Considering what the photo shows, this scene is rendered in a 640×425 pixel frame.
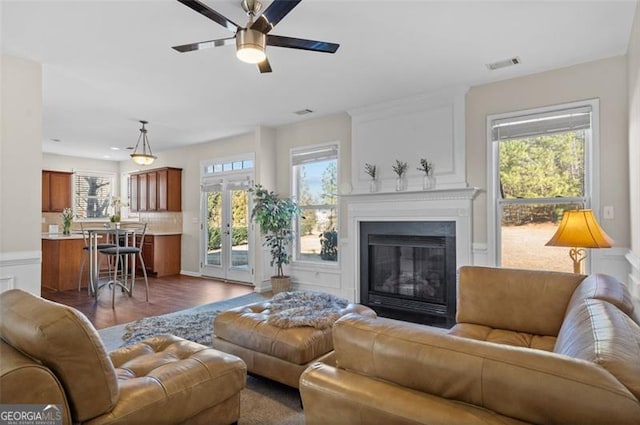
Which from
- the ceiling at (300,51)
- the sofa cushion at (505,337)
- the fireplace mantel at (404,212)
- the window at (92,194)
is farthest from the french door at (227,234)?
the sofa cushion at (505,337)

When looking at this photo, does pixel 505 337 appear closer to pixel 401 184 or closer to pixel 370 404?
pixel 370 404

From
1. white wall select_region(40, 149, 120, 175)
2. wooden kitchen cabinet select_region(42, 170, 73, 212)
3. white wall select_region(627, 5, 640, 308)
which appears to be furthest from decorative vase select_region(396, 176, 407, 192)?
white wall select_region(40, 149, 120, 175)

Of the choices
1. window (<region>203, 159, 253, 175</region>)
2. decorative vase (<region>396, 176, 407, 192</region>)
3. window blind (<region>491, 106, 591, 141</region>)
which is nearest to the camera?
window blind (<region>491, 106, 591, 141</region>)

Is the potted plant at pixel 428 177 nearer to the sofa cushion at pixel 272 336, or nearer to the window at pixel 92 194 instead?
the sofa cushion at pixel 272 336

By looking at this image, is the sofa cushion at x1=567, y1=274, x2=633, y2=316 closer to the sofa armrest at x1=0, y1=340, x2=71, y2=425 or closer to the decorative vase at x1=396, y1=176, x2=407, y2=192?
the sofa armrest at x1=0, y1=340, x2=71, y2=425

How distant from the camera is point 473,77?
3.86 meters

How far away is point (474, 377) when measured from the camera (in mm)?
1000

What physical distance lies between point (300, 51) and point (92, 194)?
26.1 feet

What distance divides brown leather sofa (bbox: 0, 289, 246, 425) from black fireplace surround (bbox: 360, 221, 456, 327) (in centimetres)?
308

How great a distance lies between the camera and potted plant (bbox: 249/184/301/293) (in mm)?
5418

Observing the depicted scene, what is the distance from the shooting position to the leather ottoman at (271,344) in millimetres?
2242

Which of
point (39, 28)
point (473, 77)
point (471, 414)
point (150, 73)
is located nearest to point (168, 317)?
point (150, 73)

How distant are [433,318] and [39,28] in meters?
4.70

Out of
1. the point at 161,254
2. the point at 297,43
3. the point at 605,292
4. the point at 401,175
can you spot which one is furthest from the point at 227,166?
the point at 605,292
